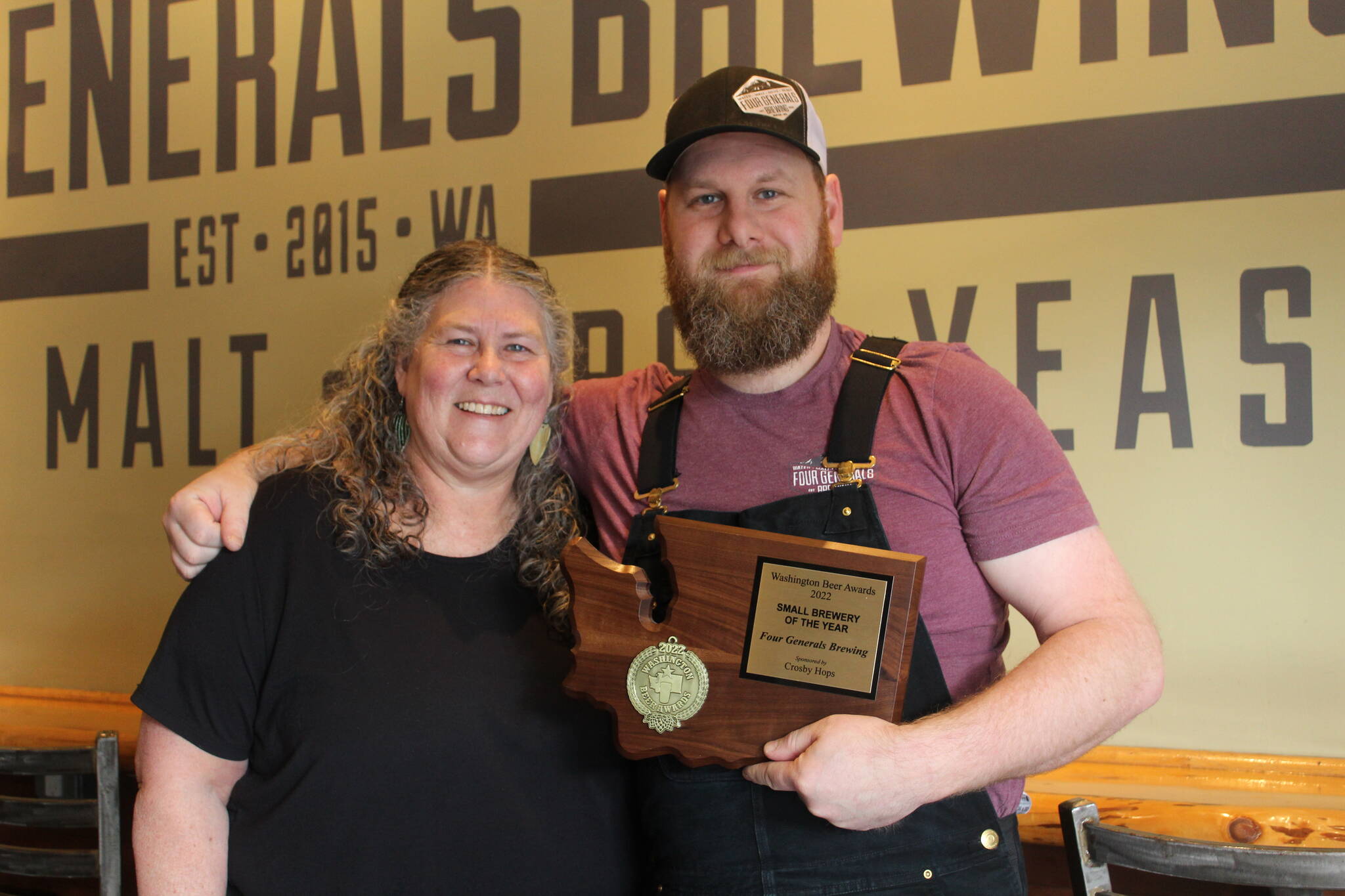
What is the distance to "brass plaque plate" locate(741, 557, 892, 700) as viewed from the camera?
3.85 ft

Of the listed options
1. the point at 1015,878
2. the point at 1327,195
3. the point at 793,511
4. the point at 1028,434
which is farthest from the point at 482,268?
the point at 1327,195

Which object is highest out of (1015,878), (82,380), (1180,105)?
(1180,105)

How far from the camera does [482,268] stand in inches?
64.7

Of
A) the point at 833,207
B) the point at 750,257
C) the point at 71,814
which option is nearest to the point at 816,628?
the point at 750,257

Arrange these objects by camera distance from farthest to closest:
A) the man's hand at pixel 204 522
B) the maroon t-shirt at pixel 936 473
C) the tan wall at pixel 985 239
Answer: the tan wall at pixel 985 239, the man's hand at pixel 204 522, the maroon t-shirt at pixel 936 473

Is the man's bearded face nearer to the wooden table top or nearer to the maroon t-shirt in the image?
the maroon t-shirt

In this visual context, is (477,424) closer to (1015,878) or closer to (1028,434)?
(1028,434)

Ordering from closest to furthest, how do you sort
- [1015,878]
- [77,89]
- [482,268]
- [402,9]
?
[1015,878], [482,268], [402,9], [77,89]

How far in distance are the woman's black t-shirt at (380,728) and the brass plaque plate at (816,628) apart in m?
0.42

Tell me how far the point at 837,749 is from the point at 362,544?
85 centimetres

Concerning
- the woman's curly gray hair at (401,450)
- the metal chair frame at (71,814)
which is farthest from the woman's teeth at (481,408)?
the metal chair frame at (71,814)

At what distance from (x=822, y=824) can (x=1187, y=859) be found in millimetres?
532

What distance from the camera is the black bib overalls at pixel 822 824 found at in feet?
4.22

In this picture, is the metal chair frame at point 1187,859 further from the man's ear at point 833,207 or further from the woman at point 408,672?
the man's ear at point 833,207
